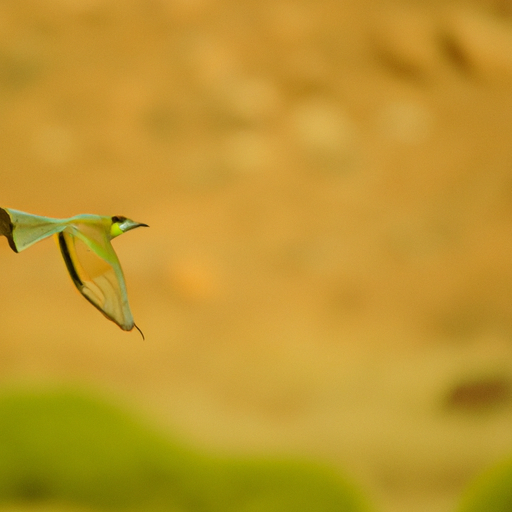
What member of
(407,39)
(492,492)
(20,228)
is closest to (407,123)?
(407,39)

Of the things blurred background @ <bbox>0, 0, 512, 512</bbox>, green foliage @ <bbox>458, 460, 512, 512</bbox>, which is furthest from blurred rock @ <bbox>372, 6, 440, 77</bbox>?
green foliage @ <bbox>458, 460, 512, 512</bbox>

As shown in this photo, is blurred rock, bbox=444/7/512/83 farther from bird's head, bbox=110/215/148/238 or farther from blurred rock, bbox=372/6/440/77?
bird's head, bbox=110/215/148/238

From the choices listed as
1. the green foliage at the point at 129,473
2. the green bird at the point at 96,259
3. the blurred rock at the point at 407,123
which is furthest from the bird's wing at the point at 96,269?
the blurred rock at the point at 407,123

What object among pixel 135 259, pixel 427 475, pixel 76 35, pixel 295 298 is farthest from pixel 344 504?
pixel 76 35

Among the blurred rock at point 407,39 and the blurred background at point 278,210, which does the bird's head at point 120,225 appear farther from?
the blurred rock at point 407,39

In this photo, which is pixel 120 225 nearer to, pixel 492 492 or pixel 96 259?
pixel 96 259

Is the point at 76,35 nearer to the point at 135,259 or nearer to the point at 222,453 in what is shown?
the point at 135,259
